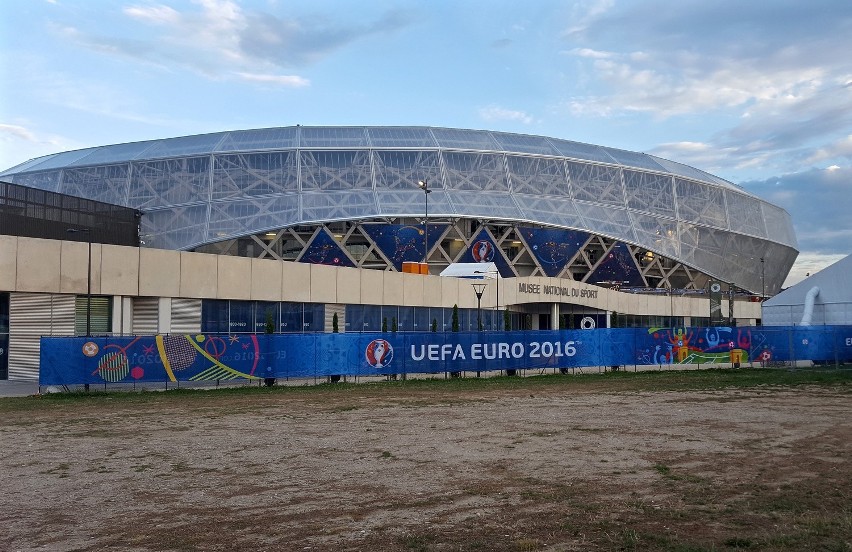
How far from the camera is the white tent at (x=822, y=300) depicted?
48.2 m

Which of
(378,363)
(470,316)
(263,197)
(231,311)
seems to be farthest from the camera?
(263,197)

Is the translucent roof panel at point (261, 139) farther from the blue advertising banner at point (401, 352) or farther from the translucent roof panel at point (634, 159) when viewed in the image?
the blue advertising banner at point (401, 352)

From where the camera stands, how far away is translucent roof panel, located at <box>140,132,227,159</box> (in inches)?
Answer: 3184

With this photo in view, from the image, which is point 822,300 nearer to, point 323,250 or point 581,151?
point 323,250

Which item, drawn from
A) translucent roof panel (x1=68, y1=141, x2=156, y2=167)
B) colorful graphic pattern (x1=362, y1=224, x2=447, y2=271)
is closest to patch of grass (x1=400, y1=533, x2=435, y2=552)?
colorful graphic pattern (x1=362, y1=224, x2=447, y2=271)

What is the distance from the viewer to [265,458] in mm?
13844

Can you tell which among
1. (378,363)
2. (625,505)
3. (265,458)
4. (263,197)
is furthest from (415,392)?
(263,197)

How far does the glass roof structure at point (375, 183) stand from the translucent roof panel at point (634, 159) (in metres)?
0.41

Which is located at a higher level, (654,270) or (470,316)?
(654,270)

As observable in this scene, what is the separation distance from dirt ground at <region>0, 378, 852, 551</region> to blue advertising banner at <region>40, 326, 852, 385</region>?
6.24m

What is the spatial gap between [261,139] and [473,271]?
2971cm

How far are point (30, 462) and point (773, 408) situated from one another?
1806 cm

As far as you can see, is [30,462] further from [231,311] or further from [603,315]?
[603,315]

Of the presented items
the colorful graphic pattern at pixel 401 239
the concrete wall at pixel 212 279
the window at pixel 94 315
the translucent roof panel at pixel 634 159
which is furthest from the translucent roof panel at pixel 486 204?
the window at pixel 94 315
